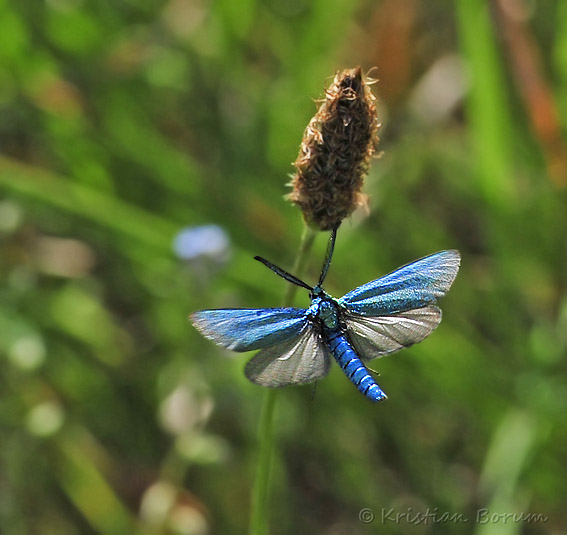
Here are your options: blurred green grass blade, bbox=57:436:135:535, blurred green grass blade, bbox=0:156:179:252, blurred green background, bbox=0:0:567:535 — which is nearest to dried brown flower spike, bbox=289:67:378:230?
blurred green background, bbox=0:0:567:535

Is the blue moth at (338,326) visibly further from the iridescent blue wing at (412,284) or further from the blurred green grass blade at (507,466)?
the blurred green grass blade at (507,466)

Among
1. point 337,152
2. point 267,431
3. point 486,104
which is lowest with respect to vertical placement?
point 267,431

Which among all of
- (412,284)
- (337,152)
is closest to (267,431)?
(412,284)

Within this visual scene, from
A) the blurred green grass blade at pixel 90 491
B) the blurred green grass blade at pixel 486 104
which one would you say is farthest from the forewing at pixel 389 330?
the blurred green grass blade at pixel 486 104

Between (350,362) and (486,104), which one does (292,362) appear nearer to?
(350,362)

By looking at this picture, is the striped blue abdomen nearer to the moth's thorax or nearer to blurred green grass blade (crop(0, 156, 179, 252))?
the moth's thorax
